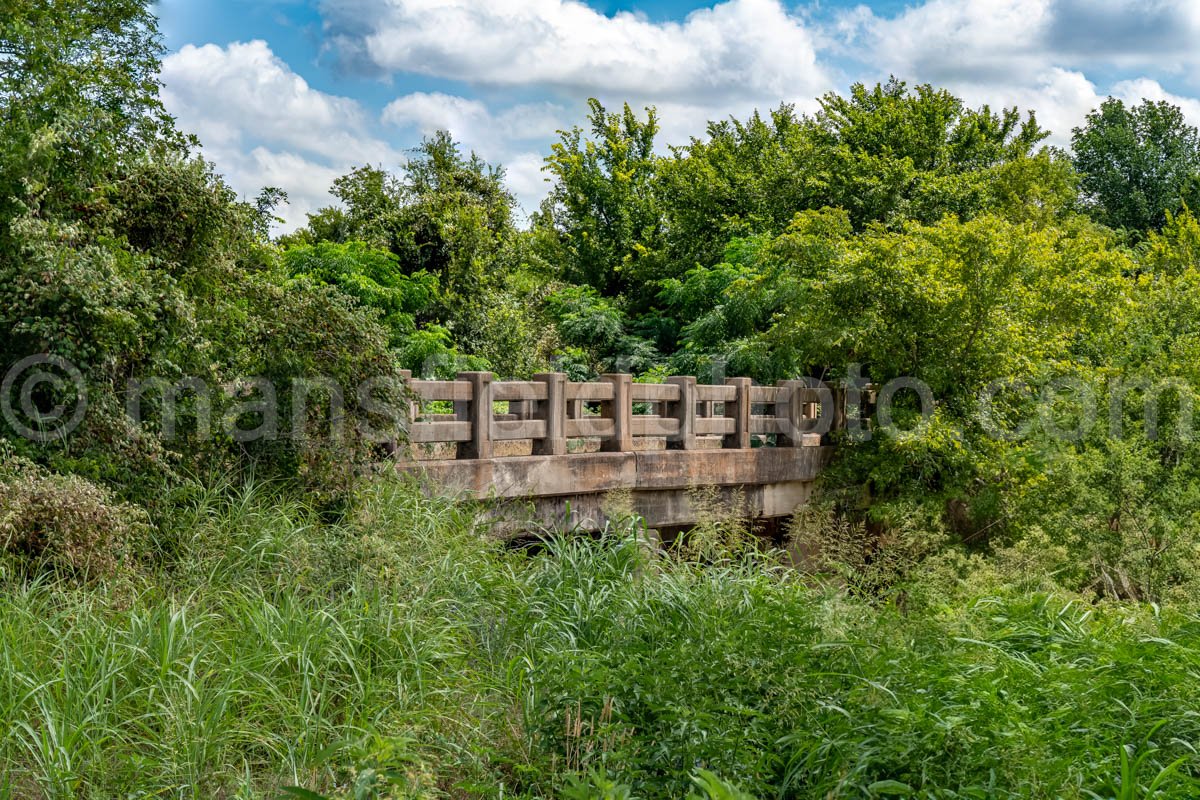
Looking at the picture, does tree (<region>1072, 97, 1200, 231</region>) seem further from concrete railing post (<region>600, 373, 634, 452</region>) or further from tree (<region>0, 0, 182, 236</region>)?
tree (<region>0, 0, 182, 236</region>)

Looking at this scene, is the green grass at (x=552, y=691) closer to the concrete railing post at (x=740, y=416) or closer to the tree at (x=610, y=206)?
the concrete railing post at (x=740, y=416)

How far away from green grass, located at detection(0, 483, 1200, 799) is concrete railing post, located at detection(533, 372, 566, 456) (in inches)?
161

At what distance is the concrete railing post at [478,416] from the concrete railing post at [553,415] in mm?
703

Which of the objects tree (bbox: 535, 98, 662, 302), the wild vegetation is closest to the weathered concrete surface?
the wild vegetation

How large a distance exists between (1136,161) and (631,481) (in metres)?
33.1

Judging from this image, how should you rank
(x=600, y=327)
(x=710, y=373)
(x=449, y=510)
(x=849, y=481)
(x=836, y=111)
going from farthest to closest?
(x=836, y=111) < (x=600, y=327) < (x=710, y=373) < (x=849, y=481) < (x=449, y=510)

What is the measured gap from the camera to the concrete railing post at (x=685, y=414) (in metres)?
13.1

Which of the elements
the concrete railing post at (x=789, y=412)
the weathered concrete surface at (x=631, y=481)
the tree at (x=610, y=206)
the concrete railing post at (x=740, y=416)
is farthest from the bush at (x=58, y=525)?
the tree at (x=610, y=206)

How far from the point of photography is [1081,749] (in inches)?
206

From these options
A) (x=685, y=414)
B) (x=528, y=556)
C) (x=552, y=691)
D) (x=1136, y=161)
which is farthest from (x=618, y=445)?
(x=1136, y=161)

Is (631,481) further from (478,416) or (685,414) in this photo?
(478,416)

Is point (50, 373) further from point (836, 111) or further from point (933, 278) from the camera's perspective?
point (836, 111)

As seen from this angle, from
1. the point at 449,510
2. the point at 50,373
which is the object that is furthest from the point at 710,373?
the point at 50,373

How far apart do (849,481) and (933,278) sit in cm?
277
